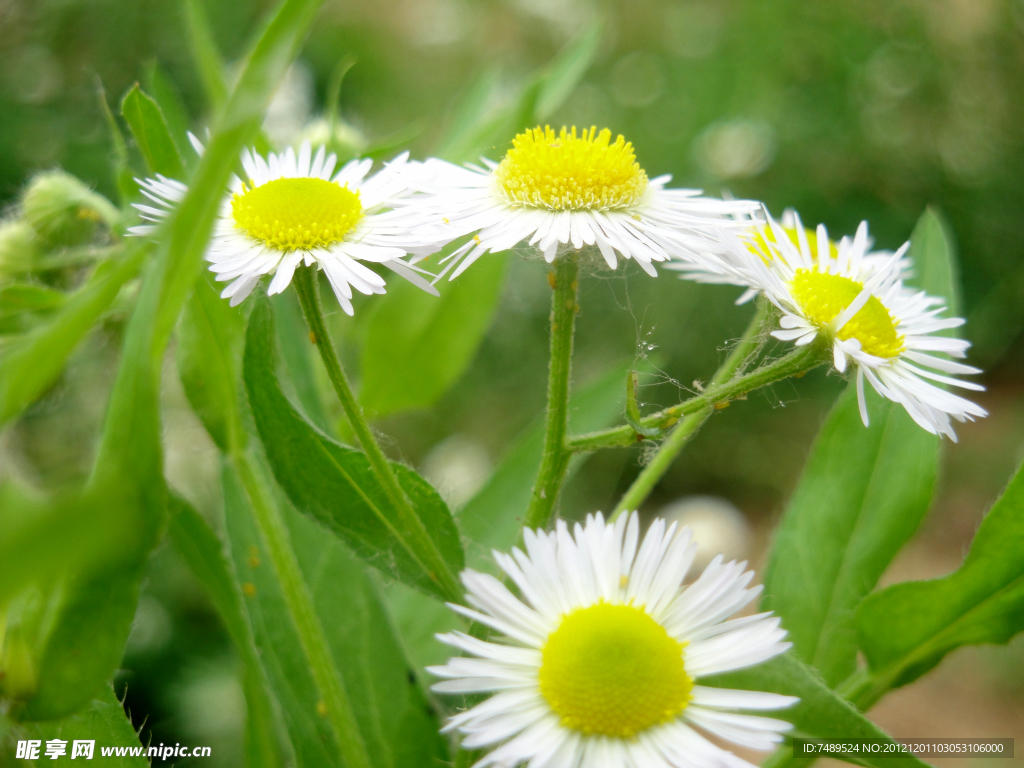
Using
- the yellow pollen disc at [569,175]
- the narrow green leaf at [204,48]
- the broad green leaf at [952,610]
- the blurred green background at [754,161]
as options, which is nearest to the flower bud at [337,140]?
the narrow green leaf at [204,48]

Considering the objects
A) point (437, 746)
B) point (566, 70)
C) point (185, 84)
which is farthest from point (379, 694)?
point (185, 84)

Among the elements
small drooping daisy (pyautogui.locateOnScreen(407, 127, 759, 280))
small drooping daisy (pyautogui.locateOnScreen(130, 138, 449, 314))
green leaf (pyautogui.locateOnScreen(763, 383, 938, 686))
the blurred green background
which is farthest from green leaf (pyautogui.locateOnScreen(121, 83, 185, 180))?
the blurred green background

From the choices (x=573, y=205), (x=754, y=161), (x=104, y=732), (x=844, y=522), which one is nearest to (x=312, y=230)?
(x=573, y=205)

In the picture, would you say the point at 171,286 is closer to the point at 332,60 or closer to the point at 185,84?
the point at 185,84

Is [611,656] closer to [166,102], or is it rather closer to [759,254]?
[759,254]

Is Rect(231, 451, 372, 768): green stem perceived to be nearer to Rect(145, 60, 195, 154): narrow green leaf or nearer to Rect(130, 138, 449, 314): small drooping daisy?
Rect(130, 138, 449, 314): small drooping daisy
